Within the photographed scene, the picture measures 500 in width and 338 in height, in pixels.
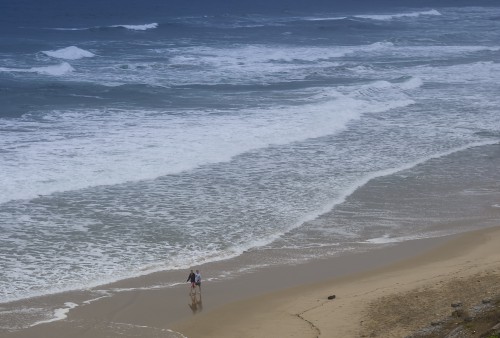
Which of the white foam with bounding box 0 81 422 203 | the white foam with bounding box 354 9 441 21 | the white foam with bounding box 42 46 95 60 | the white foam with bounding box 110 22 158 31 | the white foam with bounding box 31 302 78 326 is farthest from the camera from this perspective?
the white foam with bounding box 354 9 441 21

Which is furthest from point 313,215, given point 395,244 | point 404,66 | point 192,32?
point 192,32

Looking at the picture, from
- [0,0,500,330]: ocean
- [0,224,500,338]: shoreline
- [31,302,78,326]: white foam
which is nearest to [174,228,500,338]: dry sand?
[0,224,500,338]: shoreline

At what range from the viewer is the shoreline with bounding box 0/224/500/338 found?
17.5m

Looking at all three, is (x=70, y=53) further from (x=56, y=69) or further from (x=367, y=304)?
(x=367, y=304)

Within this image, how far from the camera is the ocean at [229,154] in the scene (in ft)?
72.8

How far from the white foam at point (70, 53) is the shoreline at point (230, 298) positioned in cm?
4059

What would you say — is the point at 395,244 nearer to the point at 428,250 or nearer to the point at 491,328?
the point at 428,250

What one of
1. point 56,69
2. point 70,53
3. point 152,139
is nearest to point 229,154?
point 152,139

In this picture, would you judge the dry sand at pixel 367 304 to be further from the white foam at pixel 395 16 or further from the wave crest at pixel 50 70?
the white foam at pixel 395 16

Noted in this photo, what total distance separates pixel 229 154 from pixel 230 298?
1234 centimetres

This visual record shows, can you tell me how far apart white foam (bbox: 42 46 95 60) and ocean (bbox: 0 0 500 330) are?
14 cm

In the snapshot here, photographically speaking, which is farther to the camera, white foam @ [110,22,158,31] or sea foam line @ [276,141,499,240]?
white foam @ [110,22,158,31]

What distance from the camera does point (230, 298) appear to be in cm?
1917

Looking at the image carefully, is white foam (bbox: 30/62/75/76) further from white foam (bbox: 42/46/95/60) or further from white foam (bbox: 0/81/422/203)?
white foam (bbox: 0/81/422/203)
